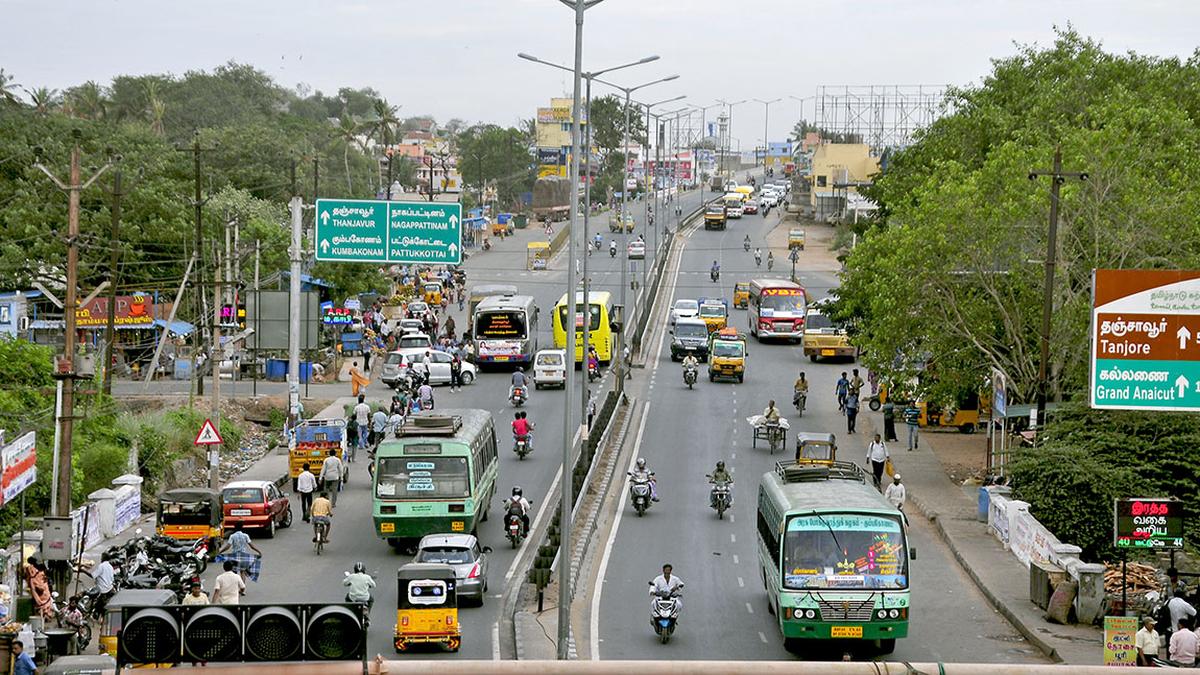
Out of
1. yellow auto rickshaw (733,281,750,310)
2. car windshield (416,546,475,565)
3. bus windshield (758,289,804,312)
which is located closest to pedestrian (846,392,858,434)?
bus windshield (758,289,804,312)

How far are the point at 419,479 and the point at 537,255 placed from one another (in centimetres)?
7525

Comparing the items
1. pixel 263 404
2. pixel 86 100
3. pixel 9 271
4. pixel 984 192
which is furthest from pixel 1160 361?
pixel 86 100

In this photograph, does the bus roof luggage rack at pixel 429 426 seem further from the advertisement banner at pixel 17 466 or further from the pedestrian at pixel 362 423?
the pedestrian at pixel 362 423

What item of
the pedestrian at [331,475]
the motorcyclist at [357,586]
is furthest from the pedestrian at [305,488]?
the motorcyclist at [357,586]

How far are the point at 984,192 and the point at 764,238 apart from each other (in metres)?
80.1

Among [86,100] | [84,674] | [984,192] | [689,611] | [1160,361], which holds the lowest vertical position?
[689,611]

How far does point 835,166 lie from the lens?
147 meters

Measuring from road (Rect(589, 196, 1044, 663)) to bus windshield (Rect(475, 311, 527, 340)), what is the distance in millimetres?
5379

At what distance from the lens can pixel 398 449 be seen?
31969mm

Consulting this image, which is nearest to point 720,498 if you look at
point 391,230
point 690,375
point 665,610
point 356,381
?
point 391,230

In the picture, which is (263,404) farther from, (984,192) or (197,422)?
(984,192)

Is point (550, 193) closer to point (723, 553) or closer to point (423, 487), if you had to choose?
point (723, 553)

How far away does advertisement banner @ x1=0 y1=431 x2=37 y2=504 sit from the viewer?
25562 mm

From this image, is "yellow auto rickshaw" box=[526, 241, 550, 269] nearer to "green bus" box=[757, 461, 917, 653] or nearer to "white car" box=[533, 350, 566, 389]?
"white car" box=[533, 350, 566, 389]
